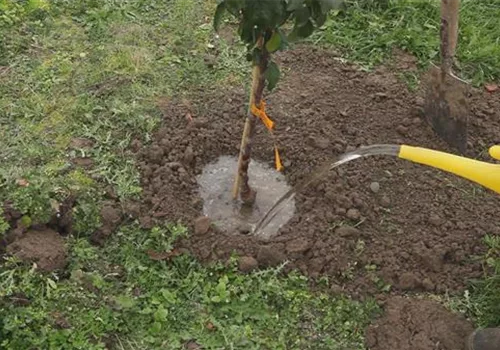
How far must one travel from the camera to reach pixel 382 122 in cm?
371

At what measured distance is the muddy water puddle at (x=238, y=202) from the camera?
10.8 feet

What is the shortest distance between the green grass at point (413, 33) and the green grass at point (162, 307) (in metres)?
1.64

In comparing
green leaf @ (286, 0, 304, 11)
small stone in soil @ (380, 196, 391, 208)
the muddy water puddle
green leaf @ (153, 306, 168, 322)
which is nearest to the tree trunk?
the muddy water puddle

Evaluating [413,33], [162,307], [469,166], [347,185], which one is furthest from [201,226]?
[413,33]

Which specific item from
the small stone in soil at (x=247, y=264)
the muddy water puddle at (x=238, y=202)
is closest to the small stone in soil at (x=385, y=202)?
the muddy water puddle at (x=238, y=202)

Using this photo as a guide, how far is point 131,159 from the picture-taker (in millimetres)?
3463

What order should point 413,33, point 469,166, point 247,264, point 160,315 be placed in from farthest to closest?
point 413,33 < point 247,264 < point 160,315 < point 469,166

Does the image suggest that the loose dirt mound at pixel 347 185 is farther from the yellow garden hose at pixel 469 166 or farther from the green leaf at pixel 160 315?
the yellow garden hose at pixel 469 166

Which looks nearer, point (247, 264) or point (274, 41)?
point (274, 41)

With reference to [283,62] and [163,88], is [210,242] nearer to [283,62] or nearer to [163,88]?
[163,88]

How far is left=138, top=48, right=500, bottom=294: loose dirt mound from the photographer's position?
3102 millimetres

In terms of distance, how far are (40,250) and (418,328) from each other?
1.47 meters

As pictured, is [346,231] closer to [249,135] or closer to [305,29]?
[249,135]

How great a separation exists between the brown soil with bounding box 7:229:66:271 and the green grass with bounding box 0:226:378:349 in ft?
0.14
